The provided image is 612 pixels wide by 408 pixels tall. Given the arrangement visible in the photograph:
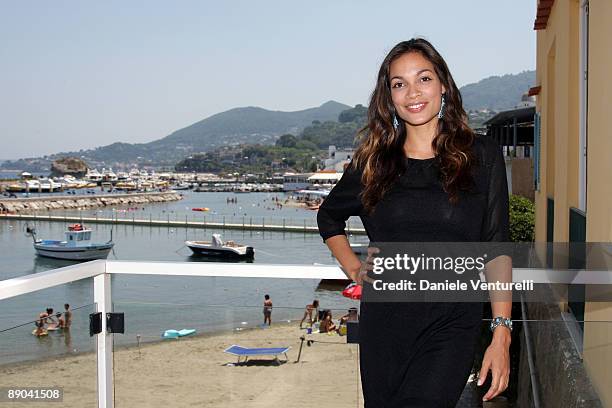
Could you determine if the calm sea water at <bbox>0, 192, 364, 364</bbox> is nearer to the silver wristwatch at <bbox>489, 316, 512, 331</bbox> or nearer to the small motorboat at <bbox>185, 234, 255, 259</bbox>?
the silver wristwatch at <bbox>489, 316, 512, 331</bbox>

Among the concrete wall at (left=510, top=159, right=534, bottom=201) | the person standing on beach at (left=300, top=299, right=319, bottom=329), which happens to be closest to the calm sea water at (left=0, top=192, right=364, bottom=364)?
the person standing on beach at (left=300, top=299, right=319, bottom=329)

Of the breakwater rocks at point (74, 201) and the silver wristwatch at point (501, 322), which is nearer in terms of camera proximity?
the silver wristwatch at point (501, 322)

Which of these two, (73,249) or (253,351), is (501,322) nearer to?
(253,351)

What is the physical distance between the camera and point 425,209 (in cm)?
161

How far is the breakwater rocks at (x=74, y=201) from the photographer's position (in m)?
65.6

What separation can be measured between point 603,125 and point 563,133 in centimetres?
230

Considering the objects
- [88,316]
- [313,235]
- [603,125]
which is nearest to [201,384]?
[88,316]

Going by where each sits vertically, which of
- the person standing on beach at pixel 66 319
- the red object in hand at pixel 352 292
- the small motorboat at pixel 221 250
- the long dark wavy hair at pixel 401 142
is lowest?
the small motorboat at pixel 221 250

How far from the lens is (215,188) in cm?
12169

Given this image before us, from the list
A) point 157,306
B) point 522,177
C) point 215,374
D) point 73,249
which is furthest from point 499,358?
point 73,249

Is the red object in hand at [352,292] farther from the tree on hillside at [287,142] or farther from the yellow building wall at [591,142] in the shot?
the tree on hillside at [287,142]

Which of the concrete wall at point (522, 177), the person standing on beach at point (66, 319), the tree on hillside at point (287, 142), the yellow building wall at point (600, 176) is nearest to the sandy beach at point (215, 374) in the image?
the person standing on beach at point (66, 319)

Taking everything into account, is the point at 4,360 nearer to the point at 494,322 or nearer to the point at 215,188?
the point at 494,322

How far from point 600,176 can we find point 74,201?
249 ft
